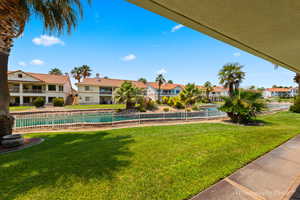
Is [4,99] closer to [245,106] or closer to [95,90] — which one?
[245,106]

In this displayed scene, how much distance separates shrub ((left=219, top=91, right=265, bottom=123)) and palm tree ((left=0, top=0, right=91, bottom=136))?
10.8 metres

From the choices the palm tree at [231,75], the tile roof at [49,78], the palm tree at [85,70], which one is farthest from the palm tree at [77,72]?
the palm tree at [231,75]

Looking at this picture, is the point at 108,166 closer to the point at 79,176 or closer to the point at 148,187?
the point at 79,176

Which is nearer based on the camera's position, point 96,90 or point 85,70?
point 96,90

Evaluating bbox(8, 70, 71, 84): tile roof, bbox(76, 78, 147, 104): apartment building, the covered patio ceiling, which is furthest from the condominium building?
the covered patio ceiling

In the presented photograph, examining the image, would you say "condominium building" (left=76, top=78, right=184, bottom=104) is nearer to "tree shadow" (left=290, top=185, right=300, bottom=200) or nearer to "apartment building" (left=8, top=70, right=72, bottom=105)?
"apartment building" (left=8, top=70, right=72, bottom=105)

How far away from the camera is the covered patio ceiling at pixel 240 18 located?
3.83 feet

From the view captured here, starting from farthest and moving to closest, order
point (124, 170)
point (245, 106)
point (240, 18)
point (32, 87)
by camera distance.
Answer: point (32, 87)
point (245, 106)
point (124, 170)
point (240, 18)

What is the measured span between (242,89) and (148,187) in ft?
35.0

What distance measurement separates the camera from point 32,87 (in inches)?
1028

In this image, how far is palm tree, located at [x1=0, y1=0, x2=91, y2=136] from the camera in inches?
164

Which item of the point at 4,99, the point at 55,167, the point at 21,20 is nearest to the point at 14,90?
the point at 4,99

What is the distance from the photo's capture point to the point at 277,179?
2.65 m

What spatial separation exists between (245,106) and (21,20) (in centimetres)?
1284
